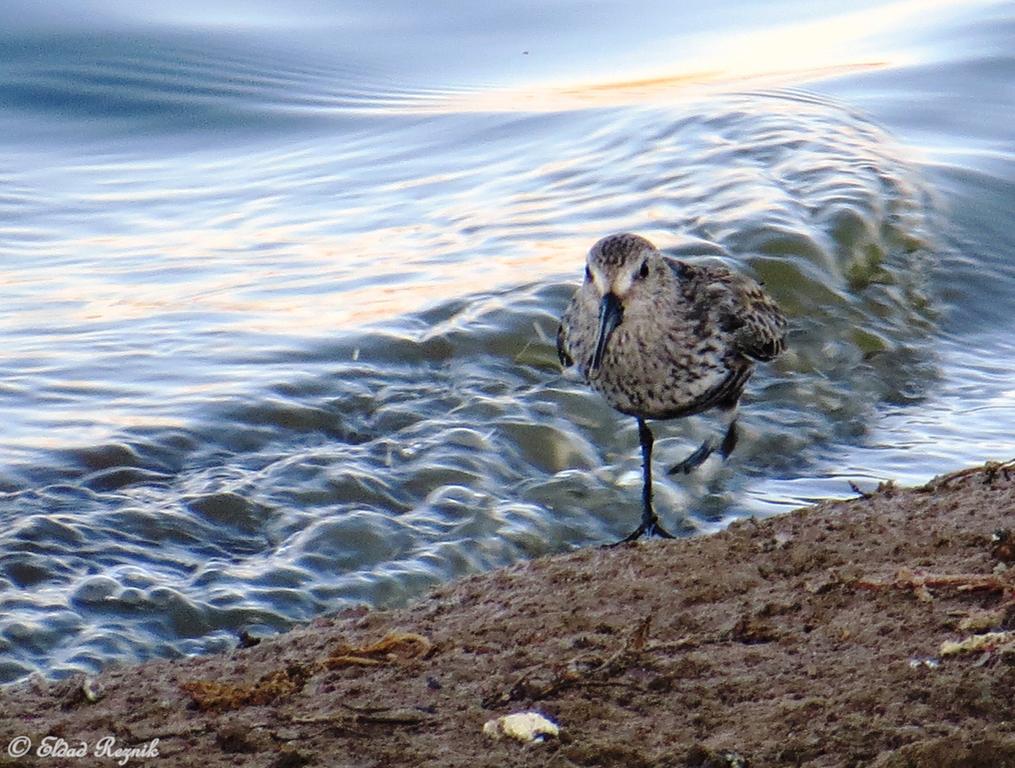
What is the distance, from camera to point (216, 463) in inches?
251

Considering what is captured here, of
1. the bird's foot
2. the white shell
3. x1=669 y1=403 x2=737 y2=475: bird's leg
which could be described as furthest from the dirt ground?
x1=669 y1=403 x2=737 y2=475: bird's leg

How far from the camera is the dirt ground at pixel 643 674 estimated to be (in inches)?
122

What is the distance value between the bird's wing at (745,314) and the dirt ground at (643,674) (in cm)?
127

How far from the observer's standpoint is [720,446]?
21.2 feet

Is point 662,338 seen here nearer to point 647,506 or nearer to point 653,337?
point 653,337

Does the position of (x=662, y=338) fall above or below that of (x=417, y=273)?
above

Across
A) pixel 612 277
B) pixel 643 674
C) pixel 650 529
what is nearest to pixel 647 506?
pixel 650 529

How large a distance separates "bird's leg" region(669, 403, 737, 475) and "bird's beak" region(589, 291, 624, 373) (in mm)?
837

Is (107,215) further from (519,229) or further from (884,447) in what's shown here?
(884,447)

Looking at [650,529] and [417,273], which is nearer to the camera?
[650,529]

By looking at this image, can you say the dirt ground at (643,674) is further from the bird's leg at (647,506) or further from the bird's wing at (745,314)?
the bird's wing at (745,314)

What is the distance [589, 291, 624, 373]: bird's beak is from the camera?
18.2 ft

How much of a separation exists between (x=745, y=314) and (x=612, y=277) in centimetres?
65

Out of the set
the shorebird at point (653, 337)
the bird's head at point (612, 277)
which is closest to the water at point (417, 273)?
the shorebird at point (653, 337)
